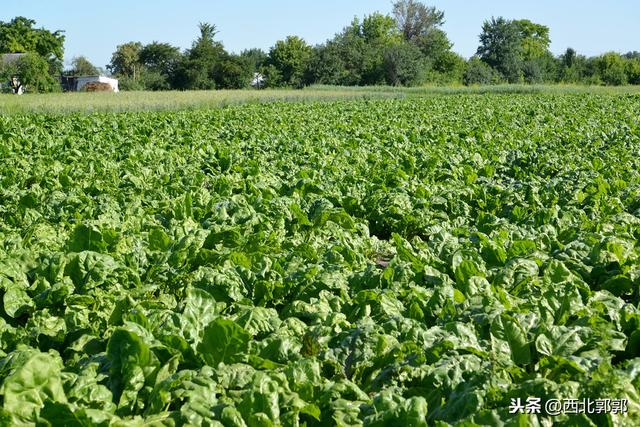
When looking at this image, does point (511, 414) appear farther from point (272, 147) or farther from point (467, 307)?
point (272, 147)

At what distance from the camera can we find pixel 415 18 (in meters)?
109

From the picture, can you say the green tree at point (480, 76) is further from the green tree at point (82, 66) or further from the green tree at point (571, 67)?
the green tree at point (82, 66)

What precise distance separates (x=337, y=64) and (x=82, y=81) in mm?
33028

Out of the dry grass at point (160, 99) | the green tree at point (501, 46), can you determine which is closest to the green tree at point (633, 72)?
the green tree at point (501, 46)

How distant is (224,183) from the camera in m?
9.71

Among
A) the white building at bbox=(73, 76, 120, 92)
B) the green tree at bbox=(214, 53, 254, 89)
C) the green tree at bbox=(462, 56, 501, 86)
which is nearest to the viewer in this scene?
the white building at bbox=(73, 76, 120, 92)

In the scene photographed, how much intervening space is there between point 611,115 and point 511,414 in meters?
23.6

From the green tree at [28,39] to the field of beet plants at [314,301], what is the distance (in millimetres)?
76560

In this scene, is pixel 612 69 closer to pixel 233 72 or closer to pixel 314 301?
pixel 233 72

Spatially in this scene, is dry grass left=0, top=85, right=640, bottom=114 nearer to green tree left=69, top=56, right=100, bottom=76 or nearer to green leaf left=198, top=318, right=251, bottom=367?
green leaf left=198, top=318, right=251, bottom=367

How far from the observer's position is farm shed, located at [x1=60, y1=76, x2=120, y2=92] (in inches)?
2948

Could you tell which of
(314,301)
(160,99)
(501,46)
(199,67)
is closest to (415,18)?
(501,46)

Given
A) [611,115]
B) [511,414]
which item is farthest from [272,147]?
[611,115]

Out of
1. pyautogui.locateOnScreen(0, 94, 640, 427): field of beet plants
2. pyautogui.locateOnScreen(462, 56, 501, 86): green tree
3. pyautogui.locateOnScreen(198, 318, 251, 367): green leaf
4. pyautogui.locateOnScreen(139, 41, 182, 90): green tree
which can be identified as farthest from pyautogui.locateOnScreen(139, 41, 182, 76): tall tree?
pyautogui.locateOnScreen(198, 318, 251, 367): green leaf
